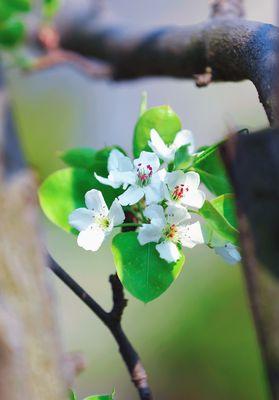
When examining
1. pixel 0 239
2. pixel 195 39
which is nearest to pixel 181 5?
pixel 195 39

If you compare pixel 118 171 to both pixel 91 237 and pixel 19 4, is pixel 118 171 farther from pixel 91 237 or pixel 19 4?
pixel 19 4

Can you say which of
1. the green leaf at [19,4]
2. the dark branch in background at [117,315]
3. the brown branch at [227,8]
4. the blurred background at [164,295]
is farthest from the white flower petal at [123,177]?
the blurred background at [164,295]

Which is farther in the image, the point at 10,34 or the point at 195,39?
the point at 10,34

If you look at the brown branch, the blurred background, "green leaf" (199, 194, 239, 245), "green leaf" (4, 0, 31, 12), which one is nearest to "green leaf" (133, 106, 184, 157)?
"green leaf" (199, 194, 239, 245)

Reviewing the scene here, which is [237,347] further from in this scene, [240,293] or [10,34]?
[10,34]

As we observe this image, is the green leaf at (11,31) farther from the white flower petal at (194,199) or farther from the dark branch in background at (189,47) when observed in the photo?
the white flower petal at (194,199)

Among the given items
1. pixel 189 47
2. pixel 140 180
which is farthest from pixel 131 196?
pixel 189 47

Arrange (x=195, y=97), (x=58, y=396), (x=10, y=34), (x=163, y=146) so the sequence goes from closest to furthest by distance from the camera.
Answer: (x=58, y=396) → (x=163, y=146) → (x=10, y=34) → (x=195, y=97)
